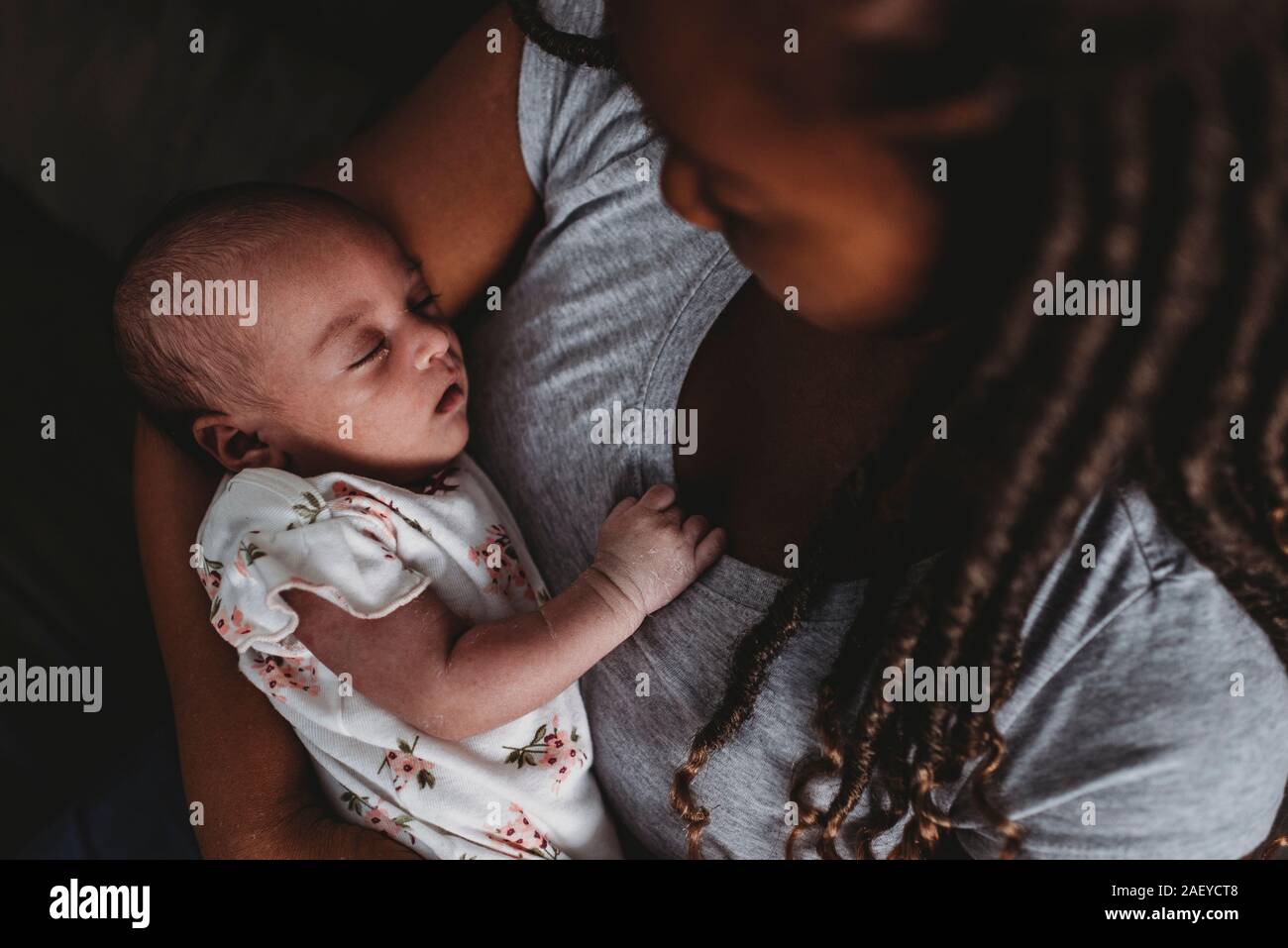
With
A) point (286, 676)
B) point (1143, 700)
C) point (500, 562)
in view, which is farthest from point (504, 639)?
point (1143, 700)

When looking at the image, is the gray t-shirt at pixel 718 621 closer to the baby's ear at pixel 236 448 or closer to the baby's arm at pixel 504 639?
the baby's arm at pixel 504 639

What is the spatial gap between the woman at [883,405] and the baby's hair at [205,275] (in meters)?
0.11

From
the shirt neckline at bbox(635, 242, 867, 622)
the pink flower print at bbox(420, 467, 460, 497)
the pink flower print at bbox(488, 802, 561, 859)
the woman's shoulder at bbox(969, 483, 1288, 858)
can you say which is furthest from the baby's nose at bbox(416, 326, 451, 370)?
the woman's shoulder at bbox(969, 483, 1288, 858)

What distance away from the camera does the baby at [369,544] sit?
0.81 m

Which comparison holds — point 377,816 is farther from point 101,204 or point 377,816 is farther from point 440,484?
point 101,204

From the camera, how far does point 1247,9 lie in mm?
397

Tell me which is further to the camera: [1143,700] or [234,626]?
[234,626]

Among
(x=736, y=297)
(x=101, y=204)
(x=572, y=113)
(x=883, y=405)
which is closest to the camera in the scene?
(x=883, y=405)

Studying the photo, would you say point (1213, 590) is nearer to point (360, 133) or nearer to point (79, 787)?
point (360, 133)

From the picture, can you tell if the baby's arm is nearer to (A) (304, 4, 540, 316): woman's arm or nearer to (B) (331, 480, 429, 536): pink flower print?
(B) (331, 480, 429, 536): pink flower print

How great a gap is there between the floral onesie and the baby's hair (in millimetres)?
107

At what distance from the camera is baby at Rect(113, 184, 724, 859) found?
811 mm

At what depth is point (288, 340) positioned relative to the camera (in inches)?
34.3

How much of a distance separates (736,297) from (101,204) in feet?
3.52
